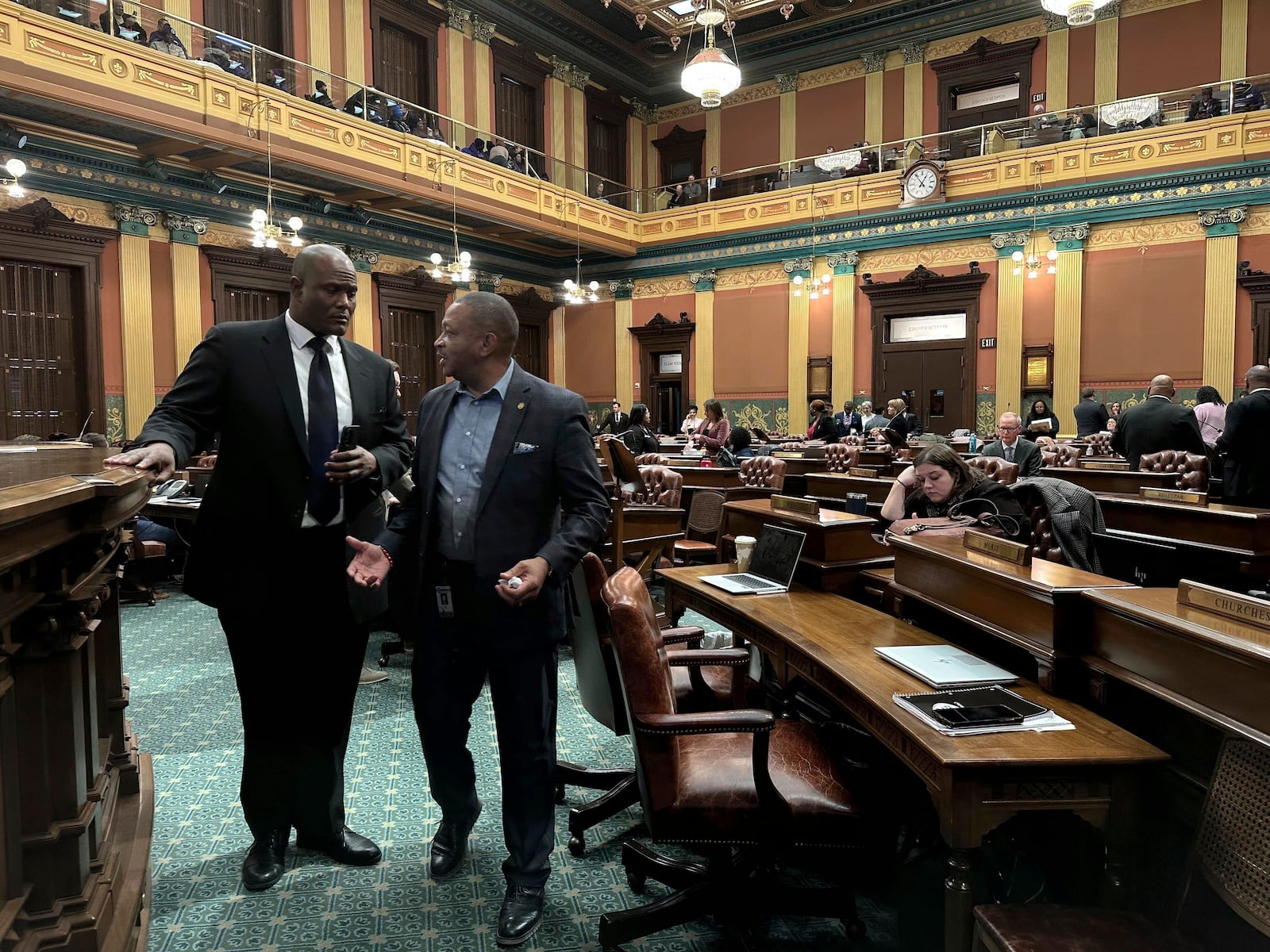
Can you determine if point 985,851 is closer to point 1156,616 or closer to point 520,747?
point 1156,616

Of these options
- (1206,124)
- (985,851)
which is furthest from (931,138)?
(985,851)

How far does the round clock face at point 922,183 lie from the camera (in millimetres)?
13812

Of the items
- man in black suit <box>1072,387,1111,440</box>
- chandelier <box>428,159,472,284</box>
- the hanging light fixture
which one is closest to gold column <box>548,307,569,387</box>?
chandelier <box>428,159,472,284</box>

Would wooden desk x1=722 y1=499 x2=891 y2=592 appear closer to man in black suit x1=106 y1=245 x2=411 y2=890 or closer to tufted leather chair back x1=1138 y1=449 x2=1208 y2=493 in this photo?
man in black suit x1=106 y1=245 x2=411 y2=890

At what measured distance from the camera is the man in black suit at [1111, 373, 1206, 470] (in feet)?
20.9

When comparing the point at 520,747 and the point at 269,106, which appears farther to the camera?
the point at 269,106

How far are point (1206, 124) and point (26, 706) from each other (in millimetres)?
15193

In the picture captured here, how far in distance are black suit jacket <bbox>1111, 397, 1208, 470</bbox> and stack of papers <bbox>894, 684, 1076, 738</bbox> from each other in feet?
18.0

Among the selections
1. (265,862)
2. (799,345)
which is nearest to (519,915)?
(265,862)

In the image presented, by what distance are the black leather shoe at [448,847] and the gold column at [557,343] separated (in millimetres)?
15902

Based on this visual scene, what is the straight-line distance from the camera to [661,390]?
59.0 feet

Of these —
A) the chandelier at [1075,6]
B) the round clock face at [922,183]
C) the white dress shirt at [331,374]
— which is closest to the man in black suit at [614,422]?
the round clock face at [922,183]

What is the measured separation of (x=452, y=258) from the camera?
15.3 metres

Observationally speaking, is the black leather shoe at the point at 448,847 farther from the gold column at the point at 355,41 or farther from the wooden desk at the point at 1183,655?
the gold column at the point at 355,41
